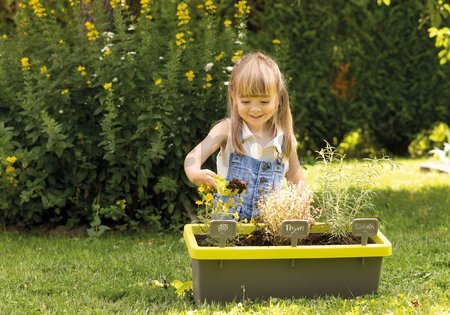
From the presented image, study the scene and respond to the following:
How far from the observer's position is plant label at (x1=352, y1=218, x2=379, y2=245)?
3.21m

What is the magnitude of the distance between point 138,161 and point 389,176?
3.06 meters

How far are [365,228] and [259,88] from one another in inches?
30.1

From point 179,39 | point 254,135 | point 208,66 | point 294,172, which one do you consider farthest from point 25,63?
point 294,172

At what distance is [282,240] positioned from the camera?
3.26 metres

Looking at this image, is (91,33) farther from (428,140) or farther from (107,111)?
(428,140)

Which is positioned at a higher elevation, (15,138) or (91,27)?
(91,27)

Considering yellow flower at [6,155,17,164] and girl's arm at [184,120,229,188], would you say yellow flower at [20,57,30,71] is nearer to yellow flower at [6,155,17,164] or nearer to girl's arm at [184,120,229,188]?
yellow flower at [6,155,17,164]

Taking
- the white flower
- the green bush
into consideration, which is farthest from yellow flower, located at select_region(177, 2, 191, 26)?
the white flower

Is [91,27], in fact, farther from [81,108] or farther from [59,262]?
[59,262]

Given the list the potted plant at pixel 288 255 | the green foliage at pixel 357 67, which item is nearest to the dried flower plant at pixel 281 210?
the potted plant at pixel 288 255

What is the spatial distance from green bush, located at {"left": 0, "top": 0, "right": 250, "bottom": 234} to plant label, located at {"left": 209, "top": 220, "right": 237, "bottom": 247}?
5.17 ft

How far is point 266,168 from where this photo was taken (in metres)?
3.64

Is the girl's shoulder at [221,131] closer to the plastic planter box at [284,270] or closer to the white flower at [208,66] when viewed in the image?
the plastic planter box at [284,270]

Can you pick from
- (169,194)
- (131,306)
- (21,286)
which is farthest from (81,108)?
(131,306)
